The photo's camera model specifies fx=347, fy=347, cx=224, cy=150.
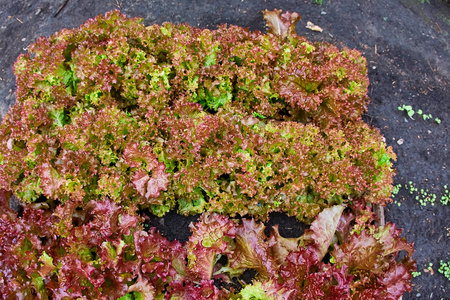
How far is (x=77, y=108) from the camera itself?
3309mm

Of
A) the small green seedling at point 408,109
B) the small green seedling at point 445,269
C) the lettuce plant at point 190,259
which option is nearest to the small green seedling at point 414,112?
the small green seedling at point 408,109

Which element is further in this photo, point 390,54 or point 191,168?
point 390,54

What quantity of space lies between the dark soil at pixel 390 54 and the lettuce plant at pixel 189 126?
1.62 feet

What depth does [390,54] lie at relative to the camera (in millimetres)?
4543

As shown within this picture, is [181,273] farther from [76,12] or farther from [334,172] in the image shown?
[76,12]

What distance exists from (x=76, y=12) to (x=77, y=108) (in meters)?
2.40

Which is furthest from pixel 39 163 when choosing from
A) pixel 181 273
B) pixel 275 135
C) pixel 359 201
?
pixel 359 201

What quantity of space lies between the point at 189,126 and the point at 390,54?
10.1 feet

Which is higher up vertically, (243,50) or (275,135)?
(243,50)

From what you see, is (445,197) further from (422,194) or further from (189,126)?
(189,126)

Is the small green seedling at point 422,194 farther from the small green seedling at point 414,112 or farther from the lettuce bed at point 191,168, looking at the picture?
the small green seedling at point 414,112

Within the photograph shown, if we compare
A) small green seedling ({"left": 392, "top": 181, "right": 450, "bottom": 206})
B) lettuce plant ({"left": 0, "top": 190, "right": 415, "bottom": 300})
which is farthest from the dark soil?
lettuce plant ({"left": 0, "top": 190, "right": 415, "bottom": 300})

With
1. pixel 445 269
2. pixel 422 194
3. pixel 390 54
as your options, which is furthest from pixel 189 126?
pixel 390 54

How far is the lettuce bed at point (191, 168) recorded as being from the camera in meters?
2.64
